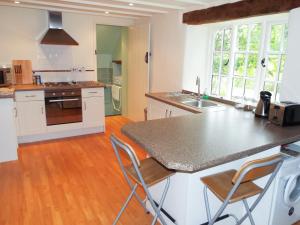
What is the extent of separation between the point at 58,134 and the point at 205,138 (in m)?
3.23

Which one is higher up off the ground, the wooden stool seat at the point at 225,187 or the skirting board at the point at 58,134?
the wooden stool seat at the point at 225,187

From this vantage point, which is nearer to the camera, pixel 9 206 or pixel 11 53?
pixel 9 206

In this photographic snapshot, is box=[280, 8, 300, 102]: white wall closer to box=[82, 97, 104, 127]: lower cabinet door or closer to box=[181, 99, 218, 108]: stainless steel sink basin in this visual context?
box=[181, 99, 218, 108]: stainless steel sink basin

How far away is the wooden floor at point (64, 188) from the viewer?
2184 mm

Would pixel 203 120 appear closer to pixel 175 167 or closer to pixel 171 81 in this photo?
pixel 175 167

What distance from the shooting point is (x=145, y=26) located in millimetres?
4461

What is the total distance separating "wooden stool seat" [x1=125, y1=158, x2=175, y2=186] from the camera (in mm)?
1554

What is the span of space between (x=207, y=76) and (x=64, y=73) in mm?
2621

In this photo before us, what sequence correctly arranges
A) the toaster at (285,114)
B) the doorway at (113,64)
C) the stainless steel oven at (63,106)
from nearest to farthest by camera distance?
1. the toaster at (285,114)
2. the stainless steel oven at (63,106)
3. the doorway at (113,64)

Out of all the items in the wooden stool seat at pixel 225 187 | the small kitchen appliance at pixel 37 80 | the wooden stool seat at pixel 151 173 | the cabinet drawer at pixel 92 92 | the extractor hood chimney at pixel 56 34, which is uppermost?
the extractor hood chimney at pixel 56 34

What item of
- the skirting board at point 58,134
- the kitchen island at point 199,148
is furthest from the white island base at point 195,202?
the skirting board at point 58,134

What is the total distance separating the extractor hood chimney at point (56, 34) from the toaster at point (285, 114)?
10.8 feet

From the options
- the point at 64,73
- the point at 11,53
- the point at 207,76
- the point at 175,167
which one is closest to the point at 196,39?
the point at 207,76

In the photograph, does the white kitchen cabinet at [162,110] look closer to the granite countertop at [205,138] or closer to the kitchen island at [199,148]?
the granite countertop at [205,138]
